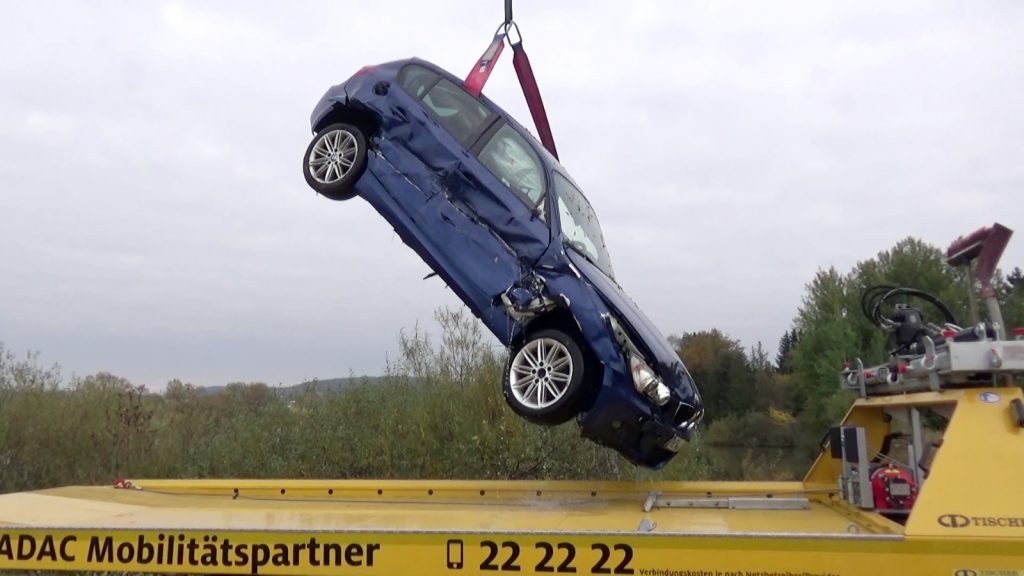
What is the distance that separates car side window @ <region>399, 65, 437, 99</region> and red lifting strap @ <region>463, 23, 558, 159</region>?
0.29 metres

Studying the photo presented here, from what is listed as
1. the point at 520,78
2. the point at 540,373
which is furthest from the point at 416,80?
the point at 540,373

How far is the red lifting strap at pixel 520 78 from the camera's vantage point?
6.22m

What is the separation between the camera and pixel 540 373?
5250 mm

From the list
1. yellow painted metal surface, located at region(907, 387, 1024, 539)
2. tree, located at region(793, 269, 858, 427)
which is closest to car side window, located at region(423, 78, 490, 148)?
yellow painted metal surface, located at region(907, 387, 1024, 539)

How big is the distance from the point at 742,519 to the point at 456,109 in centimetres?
364

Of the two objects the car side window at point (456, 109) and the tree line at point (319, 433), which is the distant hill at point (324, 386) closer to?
the tree line at point (319, 433)

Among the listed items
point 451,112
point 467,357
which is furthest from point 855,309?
point 451,112

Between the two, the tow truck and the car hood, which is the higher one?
the car hood

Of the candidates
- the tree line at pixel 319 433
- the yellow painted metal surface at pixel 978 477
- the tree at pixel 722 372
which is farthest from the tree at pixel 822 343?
the yellow painted metal surface at pixel 978 477

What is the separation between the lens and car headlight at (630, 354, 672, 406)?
5.15 meters

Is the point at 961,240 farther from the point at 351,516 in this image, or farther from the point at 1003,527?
the point at 351,516

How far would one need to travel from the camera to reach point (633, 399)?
5.15 m

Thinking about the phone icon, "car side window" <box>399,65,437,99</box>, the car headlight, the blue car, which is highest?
"car side window" <box>399,65,437,99</box>

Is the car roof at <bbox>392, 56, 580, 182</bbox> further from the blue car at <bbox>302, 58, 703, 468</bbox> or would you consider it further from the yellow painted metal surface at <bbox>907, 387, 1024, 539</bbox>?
the yellow painted metal surface at <bbox>907, 387, 1024, 539</bbox>
